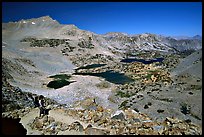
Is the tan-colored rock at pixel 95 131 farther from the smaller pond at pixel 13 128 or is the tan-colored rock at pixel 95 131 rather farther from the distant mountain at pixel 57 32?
the distant mountain at pixel 57 32

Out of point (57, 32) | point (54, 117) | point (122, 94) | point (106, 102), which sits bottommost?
point (106, 102)

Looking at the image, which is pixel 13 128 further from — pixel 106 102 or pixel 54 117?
pixel 106 102

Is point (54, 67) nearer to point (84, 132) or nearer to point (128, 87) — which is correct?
point (128, 87)

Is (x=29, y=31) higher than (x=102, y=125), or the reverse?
(x=29, y=31)

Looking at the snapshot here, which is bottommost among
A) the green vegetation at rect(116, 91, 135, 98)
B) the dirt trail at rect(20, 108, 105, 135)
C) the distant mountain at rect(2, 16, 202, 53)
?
the green vegetation at rect(116, 91, 135, 98)

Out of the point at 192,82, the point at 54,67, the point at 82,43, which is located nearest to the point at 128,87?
the point at 192,82

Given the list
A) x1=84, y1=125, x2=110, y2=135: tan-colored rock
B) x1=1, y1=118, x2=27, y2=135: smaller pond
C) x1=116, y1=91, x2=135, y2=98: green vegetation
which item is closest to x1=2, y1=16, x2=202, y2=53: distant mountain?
x1=116, y1=91, x2=135, y2=98: green vegetation

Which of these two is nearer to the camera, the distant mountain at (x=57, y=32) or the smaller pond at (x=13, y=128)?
the smaller pond at (x=13, y=128)

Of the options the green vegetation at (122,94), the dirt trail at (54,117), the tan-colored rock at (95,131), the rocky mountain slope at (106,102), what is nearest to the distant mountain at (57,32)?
the rocky mountain slope at (106,102)

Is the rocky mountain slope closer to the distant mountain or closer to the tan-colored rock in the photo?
the tan-colored rock

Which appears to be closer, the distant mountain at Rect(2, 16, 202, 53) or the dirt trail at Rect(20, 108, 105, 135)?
the dirt trail at Rect(20, 108, 105, 135)

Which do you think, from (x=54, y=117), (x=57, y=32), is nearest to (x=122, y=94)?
(x=54, y=117)
